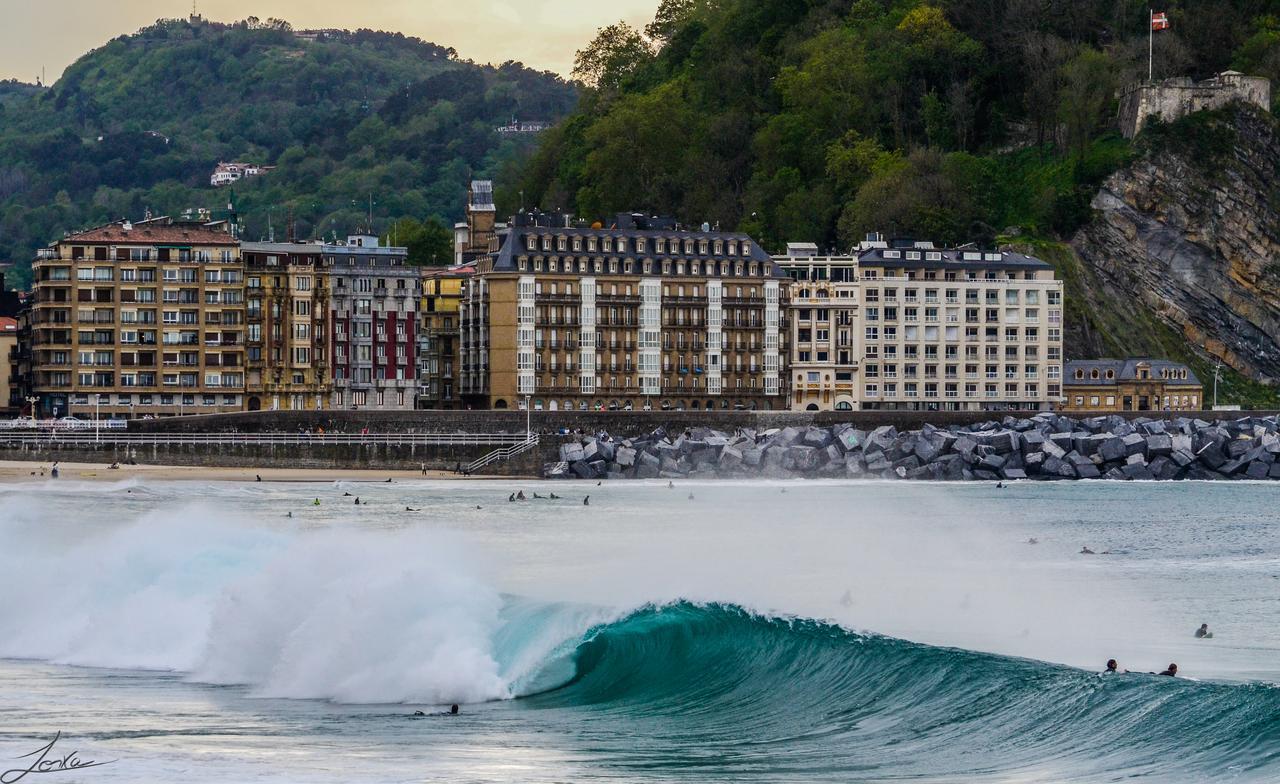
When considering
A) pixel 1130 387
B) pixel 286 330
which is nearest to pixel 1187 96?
pixel 1130 387

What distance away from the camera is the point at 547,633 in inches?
1410

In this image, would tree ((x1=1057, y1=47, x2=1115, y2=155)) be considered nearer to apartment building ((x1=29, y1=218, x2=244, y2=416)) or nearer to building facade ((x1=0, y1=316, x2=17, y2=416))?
apartment building ((x1=29, y1=218, x2=244, y2=416))

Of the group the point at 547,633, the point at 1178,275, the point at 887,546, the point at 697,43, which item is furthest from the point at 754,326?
the point at 547,633

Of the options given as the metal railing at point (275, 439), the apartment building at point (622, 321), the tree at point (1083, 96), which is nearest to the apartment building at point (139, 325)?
the apartment building at point (622, 321)

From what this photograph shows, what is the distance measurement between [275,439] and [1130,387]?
56.8 metres

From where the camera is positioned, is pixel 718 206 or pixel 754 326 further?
pixel 718 206

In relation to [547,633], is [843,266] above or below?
above

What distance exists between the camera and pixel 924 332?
136 m

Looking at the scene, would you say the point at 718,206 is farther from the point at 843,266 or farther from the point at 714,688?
the point at 714,688

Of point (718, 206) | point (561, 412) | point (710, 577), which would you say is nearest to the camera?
point (710, 577)

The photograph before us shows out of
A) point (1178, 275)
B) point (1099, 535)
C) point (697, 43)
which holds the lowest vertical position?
point (1099, 535)

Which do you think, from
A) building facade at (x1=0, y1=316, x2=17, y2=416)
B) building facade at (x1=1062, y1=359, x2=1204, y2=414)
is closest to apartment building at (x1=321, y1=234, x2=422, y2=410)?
building facade at (x1=0, y1=316, x2=17, y2=416)

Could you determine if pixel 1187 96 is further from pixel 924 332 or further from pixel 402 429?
pixel 402 429

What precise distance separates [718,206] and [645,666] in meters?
126
